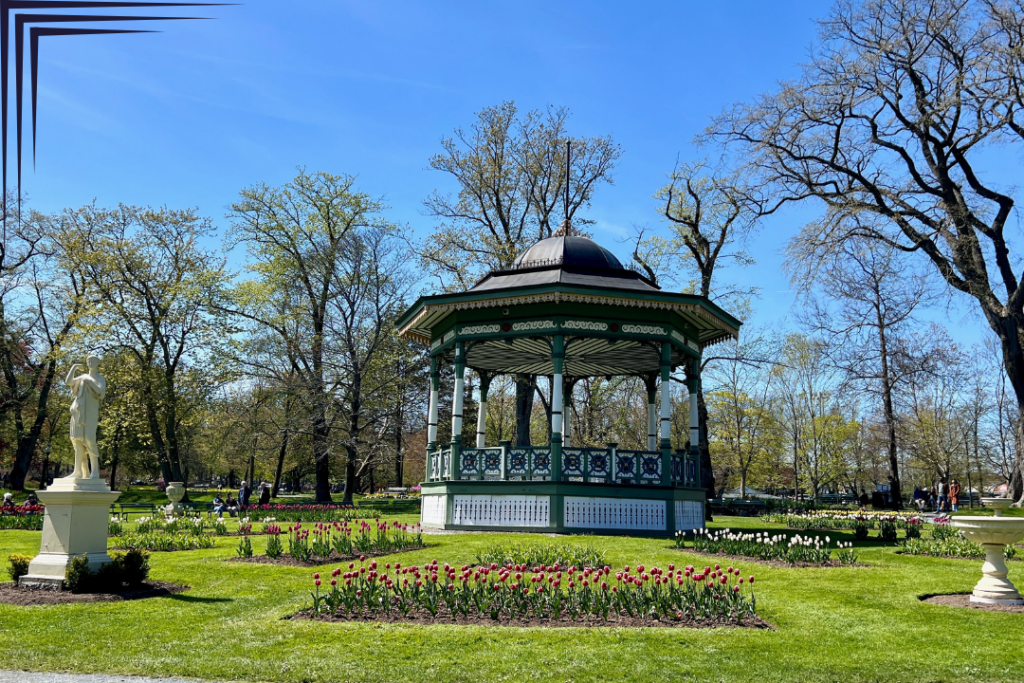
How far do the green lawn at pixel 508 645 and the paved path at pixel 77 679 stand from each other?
0.18 meters

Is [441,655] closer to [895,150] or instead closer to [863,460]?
[895,150]

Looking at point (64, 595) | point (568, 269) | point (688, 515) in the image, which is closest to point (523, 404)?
point (568, 269)

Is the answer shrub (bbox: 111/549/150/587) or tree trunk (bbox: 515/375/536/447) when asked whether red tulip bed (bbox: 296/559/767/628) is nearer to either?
shrub (bbox: 111/549/150/587)

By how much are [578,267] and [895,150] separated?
12500 millimetres

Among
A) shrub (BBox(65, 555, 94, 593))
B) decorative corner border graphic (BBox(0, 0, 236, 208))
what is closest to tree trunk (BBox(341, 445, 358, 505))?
shrub (BBox(65, 555, 94, 593))

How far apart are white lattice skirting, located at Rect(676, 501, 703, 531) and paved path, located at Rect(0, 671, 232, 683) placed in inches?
545

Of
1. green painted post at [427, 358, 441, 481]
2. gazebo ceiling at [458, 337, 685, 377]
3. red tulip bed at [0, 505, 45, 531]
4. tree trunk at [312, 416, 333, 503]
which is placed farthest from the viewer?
tree trunk at [312, 416, 333, 503]

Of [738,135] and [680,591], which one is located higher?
[738,135]

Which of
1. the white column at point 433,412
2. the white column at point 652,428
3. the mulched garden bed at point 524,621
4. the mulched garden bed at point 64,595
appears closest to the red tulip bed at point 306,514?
the white column at point 433,412

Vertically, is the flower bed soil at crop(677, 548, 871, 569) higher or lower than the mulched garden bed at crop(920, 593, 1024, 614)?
higher

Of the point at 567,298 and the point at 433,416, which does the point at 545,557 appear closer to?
the point at 567,298

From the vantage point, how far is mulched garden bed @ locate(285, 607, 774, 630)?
8.02 meters

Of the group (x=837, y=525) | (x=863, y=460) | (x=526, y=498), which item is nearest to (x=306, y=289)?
(x=526, y=498)

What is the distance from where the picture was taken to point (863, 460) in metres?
46.8
